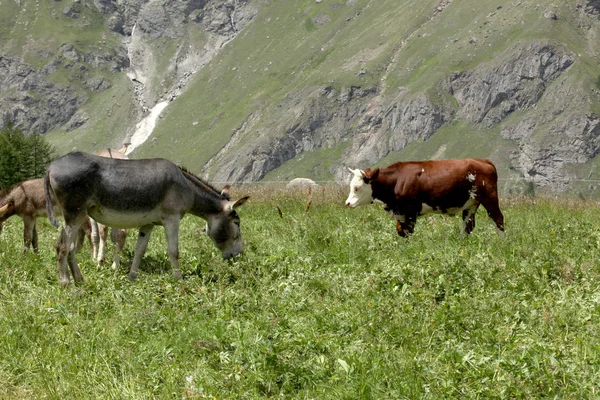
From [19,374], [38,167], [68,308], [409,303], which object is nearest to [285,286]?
[409,303]

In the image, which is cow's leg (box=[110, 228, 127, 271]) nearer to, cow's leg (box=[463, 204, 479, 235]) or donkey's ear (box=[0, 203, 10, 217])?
donkey's ear (box=[0, 203, 10, 217])

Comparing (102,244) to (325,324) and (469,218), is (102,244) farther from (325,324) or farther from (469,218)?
(469,218)

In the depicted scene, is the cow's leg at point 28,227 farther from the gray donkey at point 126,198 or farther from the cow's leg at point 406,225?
the cow's leg at point 406,225

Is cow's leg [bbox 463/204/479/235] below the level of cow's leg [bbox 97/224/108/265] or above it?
below

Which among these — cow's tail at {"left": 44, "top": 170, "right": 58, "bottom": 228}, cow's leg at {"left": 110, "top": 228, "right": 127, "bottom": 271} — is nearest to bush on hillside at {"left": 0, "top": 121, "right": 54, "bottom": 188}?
cow's leg at {"left": 110, "top": 228, "right": 127, "bottom": 271}

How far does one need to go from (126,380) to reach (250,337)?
4.34ft

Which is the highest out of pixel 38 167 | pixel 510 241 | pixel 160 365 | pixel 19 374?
pixel 19 374

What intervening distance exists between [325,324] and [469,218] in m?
8.06

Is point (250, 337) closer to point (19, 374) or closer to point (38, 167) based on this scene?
point (19, 374)

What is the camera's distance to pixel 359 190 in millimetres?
15945

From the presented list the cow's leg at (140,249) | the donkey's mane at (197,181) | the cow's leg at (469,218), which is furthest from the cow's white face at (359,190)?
the cow's leg at (140,249)

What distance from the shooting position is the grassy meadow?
5.94 m

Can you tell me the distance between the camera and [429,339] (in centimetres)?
688

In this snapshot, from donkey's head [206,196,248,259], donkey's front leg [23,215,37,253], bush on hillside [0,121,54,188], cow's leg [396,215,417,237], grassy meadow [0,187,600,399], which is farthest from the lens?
bush on hillside [0,121,54,188]
